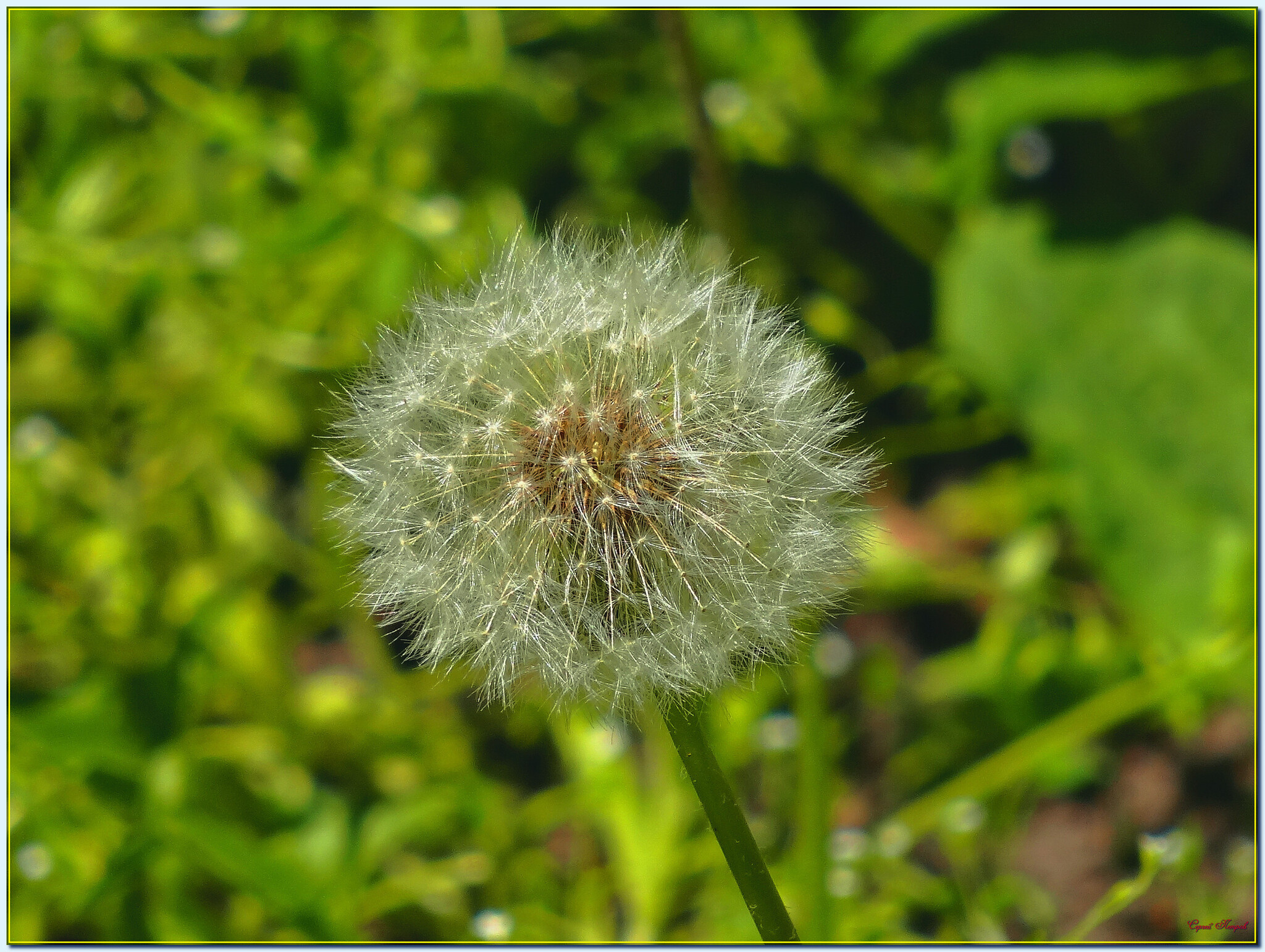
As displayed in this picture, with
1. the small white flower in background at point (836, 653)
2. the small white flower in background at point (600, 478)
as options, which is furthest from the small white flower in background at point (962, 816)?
the small white flower in background at point (600, 478)

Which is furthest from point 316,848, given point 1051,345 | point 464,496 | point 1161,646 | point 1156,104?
point 1156,104

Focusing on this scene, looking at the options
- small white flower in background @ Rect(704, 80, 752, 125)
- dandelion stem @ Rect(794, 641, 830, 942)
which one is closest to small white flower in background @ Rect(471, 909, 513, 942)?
dandelion stem @ Rect(794, 641, 830, 942)

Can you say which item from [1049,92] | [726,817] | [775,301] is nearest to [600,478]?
[726,817]

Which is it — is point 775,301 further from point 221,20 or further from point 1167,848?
point 221,20

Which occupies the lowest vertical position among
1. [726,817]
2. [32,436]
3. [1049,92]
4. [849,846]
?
[849,846]

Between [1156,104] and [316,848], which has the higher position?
[1156,104]

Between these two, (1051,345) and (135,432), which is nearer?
(1051,345)

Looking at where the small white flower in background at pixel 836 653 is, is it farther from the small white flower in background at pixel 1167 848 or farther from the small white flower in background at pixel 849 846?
the small white flower in background at pixel 1167 848

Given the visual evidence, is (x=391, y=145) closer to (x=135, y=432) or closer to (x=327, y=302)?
(x=327, y=302)
